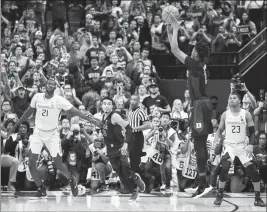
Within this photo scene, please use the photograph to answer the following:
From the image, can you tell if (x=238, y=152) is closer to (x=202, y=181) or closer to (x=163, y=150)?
(x=202, y=181)

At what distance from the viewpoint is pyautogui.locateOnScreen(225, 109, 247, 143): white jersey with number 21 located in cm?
1021

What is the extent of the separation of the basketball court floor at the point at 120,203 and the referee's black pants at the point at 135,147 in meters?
0.67

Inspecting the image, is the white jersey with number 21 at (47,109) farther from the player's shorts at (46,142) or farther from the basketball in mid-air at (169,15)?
the basketball in mid-air at (169,15)

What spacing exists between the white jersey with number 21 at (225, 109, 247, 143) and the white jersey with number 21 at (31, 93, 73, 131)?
2.69 metres

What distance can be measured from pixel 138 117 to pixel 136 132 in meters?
0.27

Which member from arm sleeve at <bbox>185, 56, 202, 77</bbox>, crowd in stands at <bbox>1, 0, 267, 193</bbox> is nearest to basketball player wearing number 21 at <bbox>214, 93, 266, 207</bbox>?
crowd in stands at <bbox>1, 0, 267, 193</bbox>

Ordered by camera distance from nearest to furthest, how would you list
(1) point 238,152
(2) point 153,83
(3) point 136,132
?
(1) point 238,152 < (3) point 136,132 < (2) point 153,83

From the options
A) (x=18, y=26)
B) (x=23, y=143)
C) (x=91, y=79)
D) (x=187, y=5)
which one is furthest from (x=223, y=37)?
(x=23, y=143)

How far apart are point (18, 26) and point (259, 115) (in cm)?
669

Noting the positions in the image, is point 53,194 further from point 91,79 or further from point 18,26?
point 18,26

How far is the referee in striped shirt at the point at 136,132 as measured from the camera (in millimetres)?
11133

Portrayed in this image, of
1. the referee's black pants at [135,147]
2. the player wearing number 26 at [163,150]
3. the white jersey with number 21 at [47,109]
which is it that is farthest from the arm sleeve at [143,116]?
the white jersey with number 21 at [47,109]

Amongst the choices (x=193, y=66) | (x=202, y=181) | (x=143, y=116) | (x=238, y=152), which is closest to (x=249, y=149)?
(x=238, y=152)

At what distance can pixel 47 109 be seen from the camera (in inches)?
407
